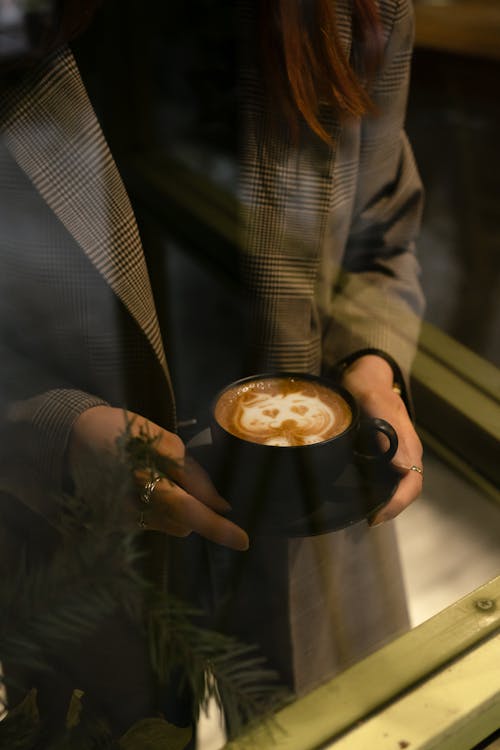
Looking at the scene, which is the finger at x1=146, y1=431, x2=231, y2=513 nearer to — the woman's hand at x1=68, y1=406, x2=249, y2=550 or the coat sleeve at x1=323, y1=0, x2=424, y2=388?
the woman's hand at x1=68, y1=406, x2=249, y2=550

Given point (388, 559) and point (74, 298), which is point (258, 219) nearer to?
point (74, 298)

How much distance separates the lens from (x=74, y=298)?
0.65m

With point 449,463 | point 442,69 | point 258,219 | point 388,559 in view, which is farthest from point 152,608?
point 442,69

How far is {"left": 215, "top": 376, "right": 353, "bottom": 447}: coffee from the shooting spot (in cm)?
62

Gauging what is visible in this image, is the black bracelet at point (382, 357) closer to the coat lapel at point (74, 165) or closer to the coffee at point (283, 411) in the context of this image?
the coffee at point (283, 411)

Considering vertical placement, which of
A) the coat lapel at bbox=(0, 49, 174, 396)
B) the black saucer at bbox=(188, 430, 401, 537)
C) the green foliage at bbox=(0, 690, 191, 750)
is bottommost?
the green foliage at bbox=(0, 690, 191, 750)

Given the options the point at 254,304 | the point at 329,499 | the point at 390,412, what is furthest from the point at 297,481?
the point at 254,304

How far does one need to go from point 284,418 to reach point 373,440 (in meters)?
0.08

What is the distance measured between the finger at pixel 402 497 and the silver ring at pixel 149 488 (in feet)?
0.63

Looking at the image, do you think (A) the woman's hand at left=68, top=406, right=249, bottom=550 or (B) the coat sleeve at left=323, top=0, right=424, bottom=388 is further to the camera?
(B) the coat sleeve at left=323, top=0, right=424, bottom=388

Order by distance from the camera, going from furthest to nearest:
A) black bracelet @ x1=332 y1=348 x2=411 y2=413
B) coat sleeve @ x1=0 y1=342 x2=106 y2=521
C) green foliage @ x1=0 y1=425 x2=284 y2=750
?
Answer: black bracelet @ x1=332 y1=348 x2=411 y2=413, coat sleeve @ x1=0 y1=342 x2=106 y2=521, green foliage @ x1=0 y1=425 x2=284 y2=750

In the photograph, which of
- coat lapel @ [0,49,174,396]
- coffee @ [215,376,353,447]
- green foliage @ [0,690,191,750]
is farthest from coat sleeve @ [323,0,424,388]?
green foliage @ [0,690,191,750]

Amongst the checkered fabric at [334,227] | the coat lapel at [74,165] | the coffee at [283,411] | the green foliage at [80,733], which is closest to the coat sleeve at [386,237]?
the checkered fabric at [334,227]

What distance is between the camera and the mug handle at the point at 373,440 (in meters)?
0.64
